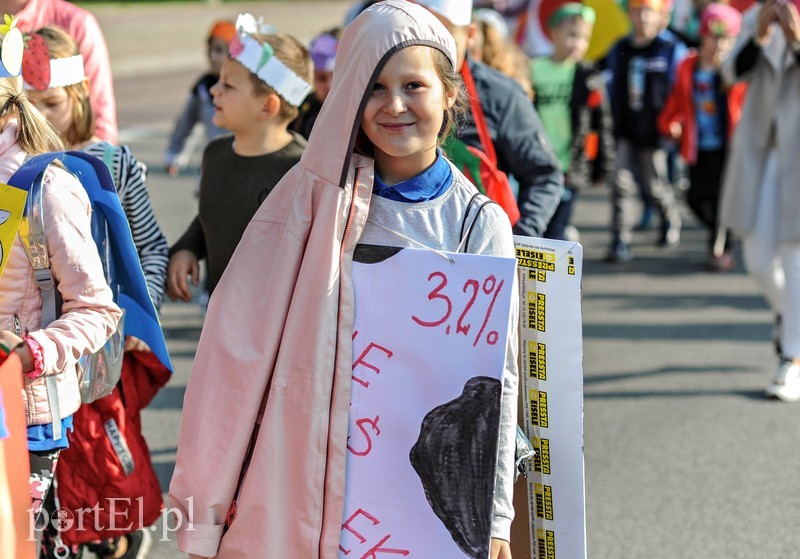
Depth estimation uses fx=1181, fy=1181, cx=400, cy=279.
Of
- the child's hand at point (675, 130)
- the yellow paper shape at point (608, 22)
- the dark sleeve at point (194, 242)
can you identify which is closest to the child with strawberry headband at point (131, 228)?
the dark sleeve at point (194, 242)

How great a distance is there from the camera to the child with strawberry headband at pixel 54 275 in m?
3.11

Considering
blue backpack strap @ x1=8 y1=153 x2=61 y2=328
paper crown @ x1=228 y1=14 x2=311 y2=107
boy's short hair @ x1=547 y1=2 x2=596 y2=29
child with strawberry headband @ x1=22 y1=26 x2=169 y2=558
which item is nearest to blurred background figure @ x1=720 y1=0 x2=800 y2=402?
boy's short hair @ x1=547 y1=2 x2=596 y2=29

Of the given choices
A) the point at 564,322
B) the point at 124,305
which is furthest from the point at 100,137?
the point at 564,322

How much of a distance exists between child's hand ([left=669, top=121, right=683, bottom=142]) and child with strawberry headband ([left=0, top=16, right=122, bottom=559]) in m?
6.58

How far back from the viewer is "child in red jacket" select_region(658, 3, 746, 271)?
9039 mm

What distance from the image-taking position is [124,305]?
3588 mm

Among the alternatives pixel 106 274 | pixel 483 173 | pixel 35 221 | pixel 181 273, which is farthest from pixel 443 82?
pixel 181 273

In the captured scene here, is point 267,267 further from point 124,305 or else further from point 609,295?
point 609,295

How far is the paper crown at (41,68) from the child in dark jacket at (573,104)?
14.3 feet

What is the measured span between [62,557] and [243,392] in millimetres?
1307

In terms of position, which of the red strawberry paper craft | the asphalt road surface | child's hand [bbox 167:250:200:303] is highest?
the red strawberry paper craft

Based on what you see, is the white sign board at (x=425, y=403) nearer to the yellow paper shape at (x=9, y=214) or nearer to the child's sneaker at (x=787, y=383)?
the yellow paper shape at (x=9, y=214)

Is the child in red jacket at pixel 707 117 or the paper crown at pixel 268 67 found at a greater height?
the paper crown at pixel 268 67

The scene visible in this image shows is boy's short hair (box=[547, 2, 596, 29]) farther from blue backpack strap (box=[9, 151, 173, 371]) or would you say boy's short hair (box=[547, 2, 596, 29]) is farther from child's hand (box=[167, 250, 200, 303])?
blue backpack strap (box=[9, 151, 173, 371])
